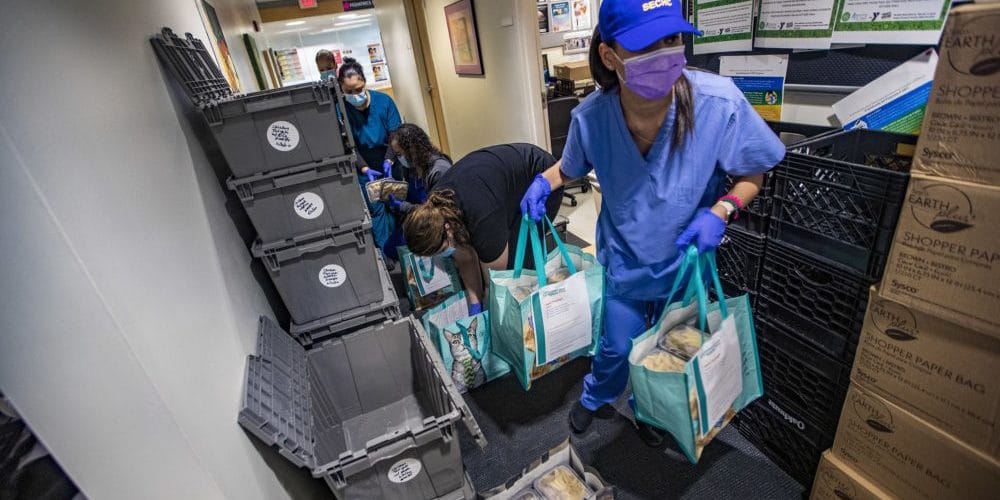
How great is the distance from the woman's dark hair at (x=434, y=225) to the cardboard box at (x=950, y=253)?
1.24m

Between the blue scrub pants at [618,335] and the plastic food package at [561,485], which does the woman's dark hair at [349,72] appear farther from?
the plastic food package at [561,485]

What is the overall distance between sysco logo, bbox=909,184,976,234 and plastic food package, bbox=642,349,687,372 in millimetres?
601

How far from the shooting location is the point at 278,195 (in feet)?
4.91

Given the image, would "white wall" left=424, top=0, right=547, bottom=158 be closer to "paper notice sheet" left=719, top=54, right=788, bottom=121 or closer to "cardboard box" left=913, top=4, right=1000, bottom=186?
"paper notice sheet" left=719, top=54, right=788, bottom=121

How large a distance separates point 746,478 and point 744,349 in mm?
574

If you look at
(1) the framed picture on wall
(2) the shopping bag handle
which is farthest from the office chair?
(2) the shopping bag handle

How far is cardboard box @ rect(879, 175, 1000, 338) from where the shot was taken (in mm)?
781

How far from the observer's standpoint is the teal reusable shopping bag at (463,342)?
185cm

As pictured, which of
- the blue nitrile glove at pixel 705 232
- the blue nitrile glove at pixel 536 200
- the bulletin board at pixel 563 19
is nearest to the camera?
the blue nitrile glove at pixel 705 232

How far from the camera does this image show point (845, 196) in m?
1.04

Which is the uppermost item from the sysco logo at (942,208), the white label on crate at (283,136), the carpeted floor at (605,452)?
the white label on crate at (283,136)

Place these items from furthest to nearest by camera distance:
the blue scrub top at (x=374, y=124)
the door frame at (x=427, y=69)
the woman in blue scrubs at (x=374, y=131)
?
the door frame at (x=427, y=69), the blue scrub top at (x=374, y=124), the woman in blue scrubs at (x=374, y=131)

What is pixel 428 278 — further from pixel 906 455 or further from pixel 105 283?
pixel 906 455

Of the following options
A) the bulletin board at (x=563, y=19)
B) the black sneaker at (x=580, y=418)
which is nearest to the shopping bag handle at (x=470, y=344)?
the black sneaker at (x=580, y=418)
